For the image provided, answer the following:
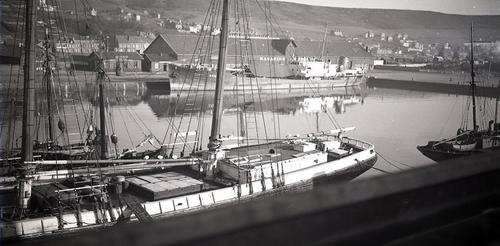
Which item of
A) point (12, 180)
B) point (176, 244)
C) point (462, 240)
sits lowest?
point (12, 180)

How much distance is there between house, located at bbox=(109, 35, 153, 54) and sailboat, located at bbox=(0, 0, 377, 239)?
1297 centimetres

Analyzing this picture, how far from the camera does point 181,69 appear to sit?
19.6m

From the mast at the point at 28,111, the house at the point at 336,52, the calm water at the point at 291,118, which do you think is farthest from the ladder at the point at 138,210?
the house at the point at 336,52

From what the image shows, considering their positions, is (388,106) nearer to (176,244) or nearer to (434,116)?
(434,116)

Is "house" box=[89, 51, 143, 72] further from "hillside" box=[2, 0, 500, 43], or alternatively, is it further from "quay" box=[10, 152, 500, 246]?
"quay" box=[10, 152, 500, 246]

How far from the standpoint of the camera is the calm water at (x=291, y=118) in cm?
912

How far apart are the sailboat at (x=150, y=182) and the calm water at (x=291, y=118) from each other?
3.32 feet

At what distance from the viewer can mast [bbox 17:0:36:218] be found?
396 cm

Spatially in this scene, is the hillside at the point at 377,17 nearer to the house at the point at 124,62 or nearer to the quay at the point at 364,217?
the house at the point at 124,62

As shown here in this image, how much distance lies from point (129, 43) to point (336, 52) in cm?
1471

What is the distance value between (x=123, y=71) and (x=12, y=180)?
13967 millimetres

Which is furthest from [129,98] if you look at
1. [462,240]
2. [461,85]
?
[462,240]

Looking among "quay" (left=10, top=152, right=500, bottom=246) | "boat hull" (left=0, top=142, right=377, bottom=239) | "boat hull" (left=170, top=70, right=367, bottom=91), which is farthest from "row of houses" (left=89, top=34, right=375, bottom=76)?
"quay" (left=10, top=152, right=500, bottom=246)

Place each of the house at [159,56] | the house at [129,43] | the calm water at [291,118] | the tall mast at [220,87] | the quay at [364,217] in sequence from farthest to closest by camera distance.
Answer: the house at [159,56]
the house at [129,43]
the calm water at [291,118]
the tall mast at [220,87]
the quay at [364,217]
